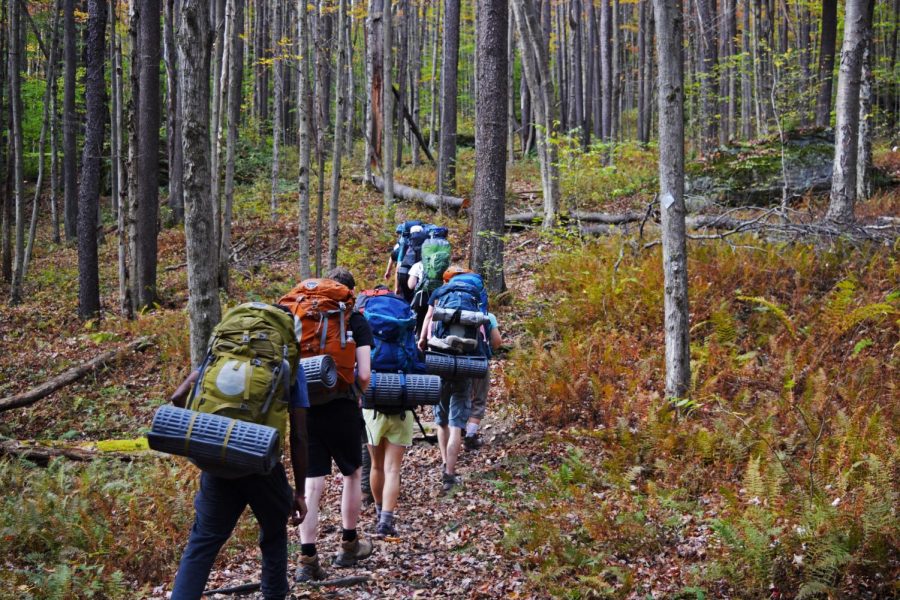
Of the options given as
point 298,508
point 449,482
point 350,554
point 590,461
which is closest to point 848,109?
point 590,461

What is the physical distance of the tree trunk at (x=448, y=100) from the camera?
18.6 metres

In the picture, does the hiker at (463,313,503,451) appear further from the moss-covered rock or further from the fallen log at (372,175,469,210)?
the fallen log at (372,175,469,210)

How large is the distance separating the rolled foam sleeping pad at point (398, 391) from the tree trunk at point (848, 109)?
7.87m

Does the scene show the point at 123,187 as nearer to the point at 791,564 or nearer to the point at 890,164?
the point at 791,564

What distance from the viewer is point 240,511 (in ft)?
12.7

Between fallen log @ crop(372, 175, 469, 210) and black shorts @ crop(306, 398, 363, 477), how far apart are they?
45.0 ft

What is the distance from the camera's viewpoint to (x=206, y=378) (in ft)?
11.9

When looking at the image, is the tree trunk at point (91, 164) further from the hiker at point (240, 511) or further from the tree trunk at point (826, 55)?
the tree trunk at point (826, 55)

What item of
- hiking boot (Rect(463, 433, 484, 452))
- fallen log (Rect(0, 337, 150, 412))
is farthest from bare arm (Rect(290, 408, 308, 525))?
fallen log (Rect(0, 337, 150, 412))

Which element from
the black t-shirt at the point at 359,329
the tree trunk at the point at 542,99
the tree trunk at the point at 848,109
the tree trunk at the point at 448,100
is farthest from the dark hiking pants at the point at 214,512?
the tree trunk at the point at 448,100

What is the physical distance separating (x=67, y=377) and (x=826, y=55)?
20.3m

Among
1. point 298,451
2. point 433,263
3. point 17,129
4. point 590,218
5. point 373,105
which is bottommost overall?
point 298,451

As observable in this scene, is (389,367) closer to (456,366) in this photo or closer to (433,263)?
(456,366)

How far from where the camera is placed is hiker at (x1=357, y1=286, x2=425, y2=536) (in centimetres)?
575
